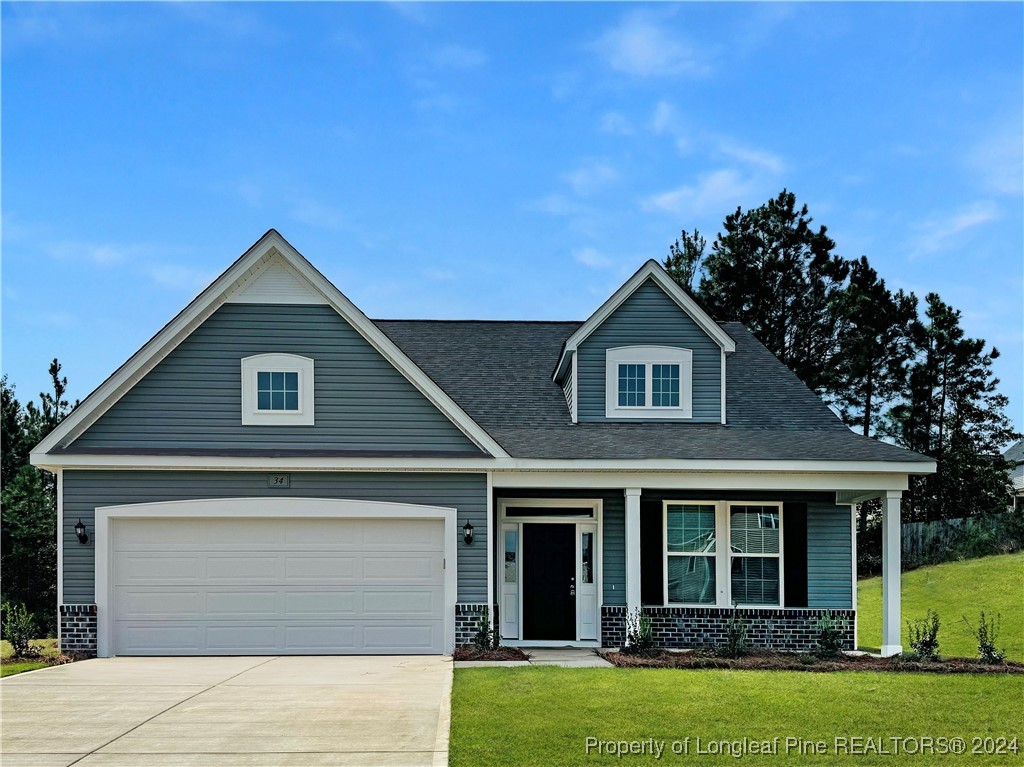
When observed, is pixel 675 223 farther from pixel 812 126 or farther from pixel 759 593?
pixel 759 593

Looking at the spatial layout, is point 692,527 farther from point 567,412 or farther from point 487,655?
point 487,655

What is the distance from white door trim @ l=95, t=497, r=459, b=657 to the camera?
1445 cm

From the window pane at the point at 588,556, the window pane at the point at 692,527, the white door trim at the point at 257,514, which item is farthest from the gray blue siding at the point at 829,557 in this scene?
the white door trim at the point at 257,514

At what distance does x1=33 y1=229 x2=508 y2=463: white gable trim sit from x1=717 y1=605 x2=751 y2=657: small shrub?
4094 mm

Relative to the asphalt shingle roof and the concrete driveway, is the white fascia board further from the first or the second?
the concrete driveway

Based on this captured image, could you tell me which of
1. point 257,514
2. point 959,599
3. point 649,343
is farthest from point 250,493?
point 959,599

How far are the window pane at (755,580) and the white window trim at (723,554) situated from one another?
62mm

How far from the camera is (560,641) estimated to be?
1631 cm

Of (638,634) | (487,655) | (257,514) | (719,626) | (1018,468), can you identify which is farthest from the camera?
(1018,468)

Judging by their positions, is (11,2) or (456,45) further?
(456,45)

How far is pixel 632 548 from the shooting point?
15289 mm

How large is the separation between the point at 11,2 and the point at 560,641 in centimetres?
1233

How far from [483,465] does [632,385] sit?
12.8 ft

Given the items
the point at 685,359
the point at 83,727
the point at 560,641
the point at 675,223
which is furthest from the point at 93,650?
the point at 675,223
